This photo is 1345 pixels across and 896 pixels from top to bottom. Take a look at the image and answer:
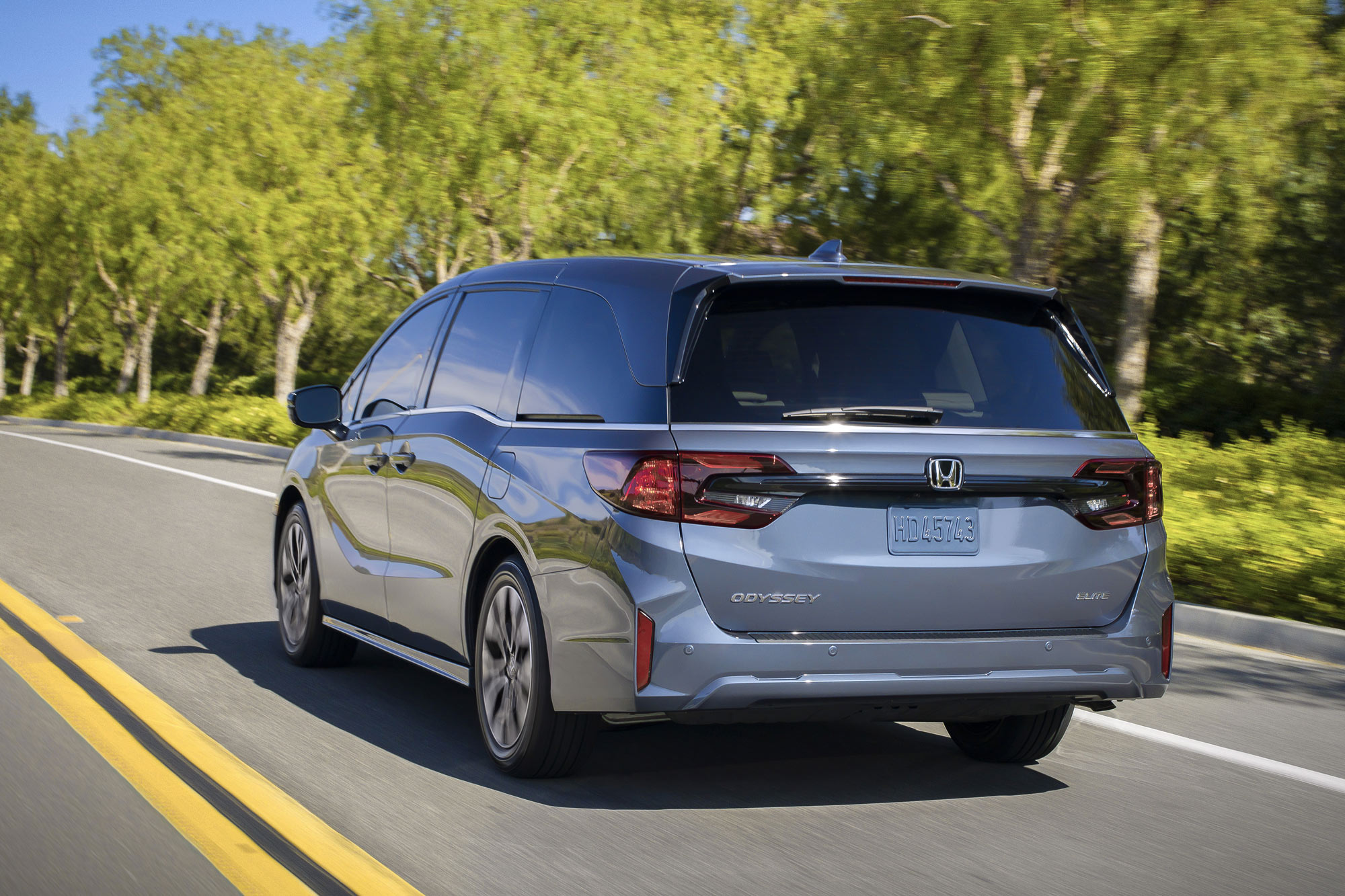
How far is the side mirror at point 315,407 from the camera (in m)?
6.85

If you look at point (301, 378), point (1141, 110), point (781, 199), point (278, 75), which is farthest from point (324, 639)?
point (301, 378)

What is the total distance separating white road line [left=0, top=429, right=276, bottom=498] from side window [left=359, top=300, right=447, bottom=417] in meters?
10.6

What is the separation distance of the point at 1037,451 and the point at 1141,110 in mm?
11252

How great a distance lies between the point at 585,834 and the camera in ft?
15.3

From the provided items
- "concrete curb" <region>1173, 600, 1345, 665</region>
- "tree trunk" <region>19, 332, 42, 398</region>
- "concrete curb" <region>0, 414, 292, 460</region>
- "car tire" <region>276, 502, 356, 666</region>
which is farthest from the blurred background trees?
"tree trunk" <region>19, 332, 42, 398</region>

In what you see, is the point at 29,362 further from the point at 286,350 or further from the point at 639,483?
the point at 639,483

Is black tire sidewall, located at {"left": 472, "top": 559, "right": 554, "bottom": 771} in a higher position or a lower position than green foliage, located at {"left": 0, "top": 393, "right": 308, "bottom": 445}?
higher

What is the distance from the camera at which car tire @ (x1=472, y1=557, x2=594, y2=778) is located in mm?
5039

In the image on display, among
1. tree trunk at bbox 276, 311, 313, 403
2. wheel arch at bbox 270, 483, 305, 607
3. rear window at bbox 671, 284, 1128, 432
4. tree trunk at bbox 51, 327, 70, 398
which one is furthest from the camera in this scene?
tree trunk at bbox 51, 327, 70, 398

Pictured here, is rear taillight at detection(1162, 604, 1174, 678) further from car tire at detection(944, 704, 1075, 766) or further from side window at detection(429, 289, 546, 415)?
side window at detection(429, 289, 546, 415)

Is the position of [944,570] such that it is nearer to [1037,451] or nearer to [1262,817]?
[1037,451]

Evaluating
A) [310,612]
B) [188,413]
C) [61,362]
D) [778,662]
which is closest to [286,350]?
[188,413]

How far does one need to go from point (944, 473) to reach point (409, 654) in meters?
2.55

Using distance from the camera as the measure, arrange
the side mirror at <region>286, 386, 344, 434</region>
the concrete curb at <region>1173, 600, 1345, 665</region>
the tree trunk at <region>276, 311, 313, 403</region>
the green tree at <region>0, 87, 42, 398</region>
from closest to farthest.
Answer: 1. the side mirror at <region>286, 386, 344, 434</region>
2. the concrete curb at <region>1173, 600, 1345, 665</region>
3. the tree trunk at <region>276, 311, 313, 403</region>
4. the green tree at <region>0, 87, 42, 398</region>
